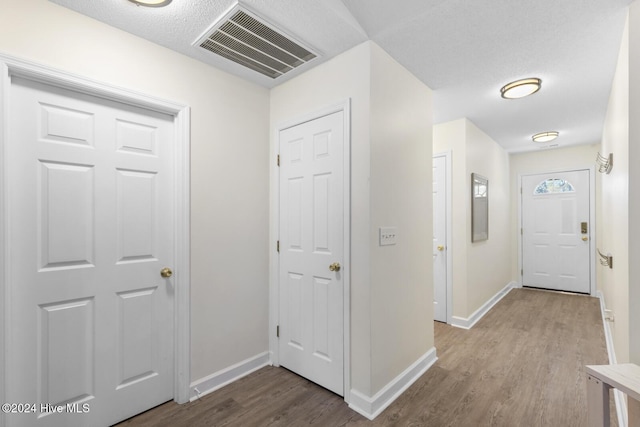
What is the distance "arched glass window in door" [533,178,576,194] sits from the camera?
16.1 ft

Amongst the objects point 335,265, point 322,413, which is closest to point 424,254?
point 335,265

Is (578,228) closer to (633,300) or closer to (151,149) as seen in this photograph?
(633,300)

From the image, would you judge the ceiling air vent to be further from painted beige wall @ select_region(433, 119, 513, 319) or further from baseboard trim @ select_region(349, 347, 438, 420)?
baseboard trim @ select_region(349, 347, 438, 420)

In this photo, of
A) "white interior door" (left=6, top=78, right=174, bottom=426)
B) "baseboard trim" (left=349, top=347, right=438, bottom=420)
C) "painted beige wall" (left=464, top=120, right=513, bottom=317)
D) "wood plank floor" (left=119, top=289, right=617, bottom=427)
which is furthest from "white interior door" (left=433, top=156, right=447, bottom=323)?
"white interior door" (left=6, top=78, right=174, bottom=426)

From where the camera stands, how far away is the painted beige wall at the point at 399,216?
1.99m

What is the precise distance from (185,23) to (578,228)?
240 inches

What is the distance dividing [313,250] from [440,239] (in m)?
2.09

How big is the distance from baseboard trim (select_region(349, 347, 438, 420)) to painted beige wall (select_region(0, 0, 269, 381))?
3.13 feet

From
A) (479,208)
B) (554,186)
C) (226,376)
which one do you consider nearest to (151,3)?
(226,376)

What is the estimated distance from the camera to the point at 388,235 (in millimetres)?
2092

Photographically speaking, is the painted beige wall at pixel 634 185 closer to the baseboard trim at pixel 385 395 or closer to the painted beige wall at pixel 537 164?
the baseboard trim at pixel 385 395

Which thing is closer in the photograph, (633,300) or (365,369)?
(633,300)

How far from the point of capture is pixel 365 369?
75.7 inches

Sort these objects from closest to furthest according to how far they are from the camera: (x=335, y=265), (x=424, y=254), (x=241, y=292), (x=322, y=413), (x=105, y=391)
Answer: (x=105, y=391), (x=322, y=413), (x=335, y=265), (x=241, y=292), (x=424, y=254)
